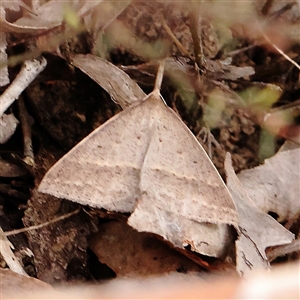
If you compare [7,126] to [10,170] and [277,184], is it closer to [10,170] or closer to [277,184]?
[10,170]

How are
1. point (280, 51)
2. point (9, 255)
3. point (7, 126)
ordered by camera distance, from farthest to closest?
point (280, 51), point (7, 126), point (9, 255)

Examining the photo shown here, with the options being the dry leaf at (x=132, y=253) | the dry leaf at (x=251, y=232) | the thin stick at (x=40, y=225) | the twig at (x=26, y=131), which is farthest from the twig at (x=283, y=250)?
the twig at (x=26, y=131)

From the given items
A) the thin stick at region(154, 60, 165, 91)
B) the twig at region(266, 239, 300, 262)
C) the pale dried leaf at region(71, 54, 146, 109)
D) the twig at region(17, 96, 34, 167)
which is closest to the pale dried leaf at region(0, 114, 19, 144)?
the twig at region(17, 96, 34, 167)

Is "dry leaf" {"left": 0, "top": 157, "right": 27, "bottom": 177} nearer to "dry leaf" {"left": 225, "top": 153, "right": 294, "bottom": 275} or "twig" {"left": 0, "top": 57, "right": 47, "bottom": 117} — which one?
"twig" {"left": 0, "top": 57, "right": 47, "bottom": 117}

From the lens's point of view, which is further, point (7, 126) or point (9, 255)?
point (7, 126)

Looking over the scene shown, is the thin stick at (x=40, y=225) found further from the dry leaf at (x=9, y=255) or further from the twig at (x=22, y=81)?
the twig at (x=22, y=81)

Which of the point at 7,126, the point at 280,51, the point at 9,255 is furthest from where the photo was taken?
the point at 280,51

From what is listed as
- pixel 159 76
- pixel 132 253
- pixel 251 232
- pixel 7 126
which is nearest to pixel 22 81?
pixel 7 126
